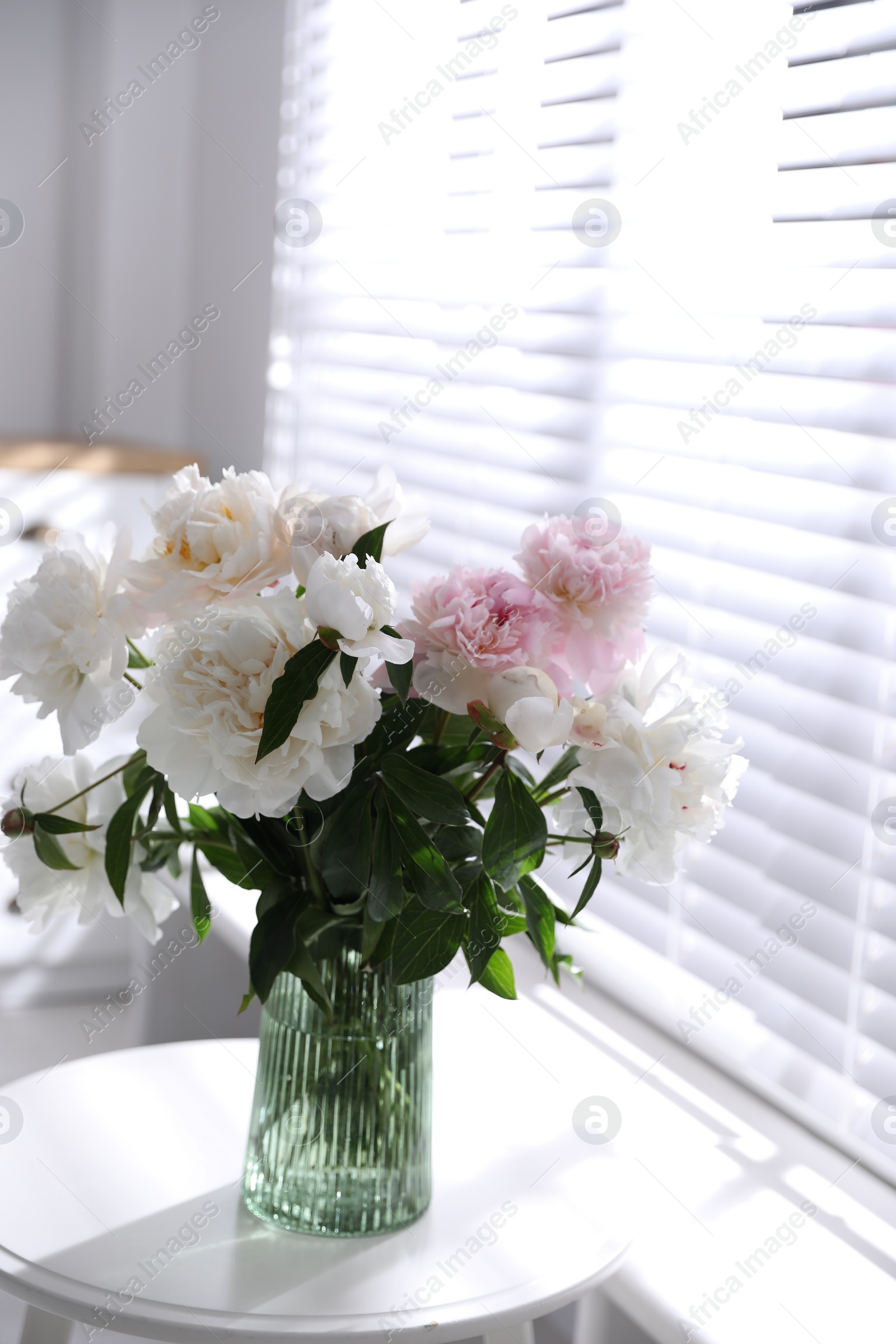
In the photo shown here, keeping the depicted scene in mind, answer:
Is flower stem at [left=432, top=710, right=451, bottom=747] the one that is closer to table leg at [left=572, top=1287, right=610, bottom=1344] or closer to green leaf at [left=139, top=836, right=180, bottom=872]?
green leaf at [left=139, top=836, right=180, bottom=872]

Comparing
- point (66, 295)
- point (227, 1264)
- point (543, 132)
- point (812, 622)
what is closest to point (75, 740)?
point (227, 1264)

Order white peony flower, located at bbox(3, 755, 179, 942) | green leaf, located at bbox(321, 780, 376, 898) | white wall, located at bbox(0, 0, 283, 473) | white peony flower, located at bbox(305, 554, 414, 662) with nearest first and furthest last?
white peony flower, located at bbox(305, 554, 414, 662)
green leaf, located at bbox(321, 780, 376, 898)
white peony flower, located at bbox(3, 755, 179, 942)
white wall, located at bbox(0, 0, 283, 473)

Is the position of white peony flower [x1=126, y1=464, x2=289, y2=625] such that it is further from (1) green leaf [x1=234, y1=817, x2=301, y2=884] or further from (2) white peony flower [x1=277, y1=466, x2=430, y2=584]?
(1) green leaf [x1=234, y1=817, x2=301, y2=884]

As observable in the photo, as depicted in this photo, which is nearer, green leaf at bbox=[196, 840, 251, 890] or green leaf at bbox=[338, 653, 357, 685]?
green leaf at bbox=[338, 653, 357, 685]

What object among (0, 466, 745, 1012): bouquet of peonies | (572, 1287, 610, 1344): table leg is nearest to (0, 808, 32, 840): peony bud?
(0, 466, 745, 1012): bouquet of peonies

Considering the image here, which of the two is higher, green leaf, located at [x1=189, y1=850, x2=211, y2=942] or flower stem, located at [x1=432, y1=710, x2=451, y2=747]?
flower stem, located at [x1=432, y1=710, x2=451, y2=747]

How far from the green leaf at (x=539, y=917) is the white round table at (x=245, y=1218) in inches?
9.1

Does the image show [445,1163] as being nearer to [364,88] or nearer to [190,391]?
[364,88]

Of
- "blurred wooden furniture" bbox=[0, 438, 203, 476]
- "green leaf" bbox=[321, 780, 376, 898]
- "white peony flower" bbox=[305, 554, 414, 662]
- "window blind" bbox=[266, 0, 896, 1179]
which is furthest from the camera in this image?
"blurred wooden furniture" bbox=[0, 438, 203, 476]

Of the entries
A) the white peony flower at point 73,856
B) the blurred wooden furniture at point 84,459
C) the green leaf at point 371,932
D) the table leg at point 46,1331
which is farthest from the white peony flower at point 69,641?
the blurred wooden furniture at point 84,459

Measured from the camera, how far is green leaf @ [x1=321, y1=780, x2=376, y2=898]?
0.77 m

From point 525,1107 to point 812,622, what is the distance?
1.71ft

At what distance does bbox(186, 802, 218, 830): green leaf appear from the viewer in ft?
2.89

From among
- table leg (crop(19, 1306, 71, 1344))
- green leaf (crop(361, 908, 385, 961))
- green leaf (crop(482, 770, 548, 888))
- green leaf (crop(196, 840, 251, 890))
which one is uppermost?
green leaf (crop(482, 770, 548, 888))
